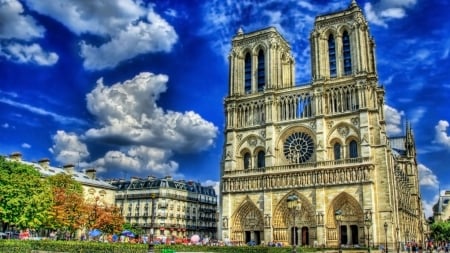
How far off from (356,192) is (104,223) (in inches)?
1232

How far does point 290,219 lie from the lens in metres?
60.1

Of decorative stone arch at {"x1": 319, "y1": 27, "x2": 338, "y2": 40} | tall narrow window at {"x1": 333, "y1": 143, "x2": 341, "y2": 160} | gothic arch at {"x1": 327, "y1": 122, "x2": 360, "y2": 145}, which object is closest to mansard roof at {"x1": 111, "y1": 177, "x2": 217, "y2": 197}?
tall narrow window at {"x1": 333, "y1": 143, "x2": 341, "y2": 160}

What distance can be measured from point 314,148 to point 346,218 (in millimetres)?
10197

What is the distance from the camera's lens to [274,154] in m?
63.1

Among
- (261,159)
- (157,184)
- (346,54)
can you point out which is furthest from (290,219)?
(157,184)

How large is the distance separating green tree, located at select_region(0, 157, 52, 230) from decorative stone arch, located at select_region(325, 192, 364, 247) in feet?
110

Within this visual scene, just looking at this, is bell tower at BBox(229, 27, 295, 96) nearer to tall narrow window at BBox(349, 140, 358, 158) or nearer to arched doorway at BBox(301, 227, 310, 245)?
tall narrow window at BBox(349, 140, 358, 158)

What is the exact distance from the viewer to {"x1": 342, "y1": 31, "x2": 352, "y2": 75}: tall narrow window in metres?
62.5

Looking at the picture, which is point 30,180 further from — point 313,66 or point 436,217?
point 436,217

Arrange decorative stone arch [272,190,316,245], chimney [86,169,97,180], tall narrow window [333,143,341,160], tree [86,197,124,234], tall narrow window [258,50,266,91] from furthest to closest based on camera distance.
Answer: chimney [86,169,97,180] → tall narrow window [258,50,266,91] → tall narrow window [333,143,341,160] → decorative stone arch [272,190,316,245] → tree [86,197,124,234]

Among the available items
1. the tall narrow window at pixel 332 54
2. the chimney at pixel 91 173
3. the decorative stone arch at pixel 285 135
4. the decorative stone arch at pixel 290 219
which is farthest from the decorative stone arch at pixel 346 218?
the chimney at pixel 91 173

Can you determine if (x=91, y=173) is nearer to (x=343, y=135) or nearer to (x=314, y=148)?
(x=314, y=148)

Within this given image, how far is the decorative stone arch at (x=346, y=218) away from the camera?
55375mm

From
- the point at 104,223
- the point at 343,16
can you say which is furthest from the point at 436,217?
the point at 104,223
